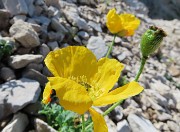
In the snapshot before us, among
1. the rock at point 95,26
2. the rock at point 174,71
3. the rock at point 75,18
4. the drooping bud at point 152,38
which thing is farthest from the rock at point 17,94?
the rock at point 174,71

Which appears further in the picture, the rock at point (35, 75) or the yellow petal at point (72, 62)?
the rock at point (35, 75)

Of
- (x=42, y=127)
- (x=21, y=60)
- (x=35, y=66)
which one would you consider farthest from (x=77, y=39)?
(x=42, y=127)

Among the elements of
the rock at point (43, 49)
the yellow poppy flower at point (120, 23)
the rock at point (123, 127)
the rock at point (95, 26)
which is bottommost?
the rock at point (95, 26)

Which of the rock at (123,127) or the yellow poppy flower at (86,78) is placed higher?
the yellow poppy flower at (86,78)

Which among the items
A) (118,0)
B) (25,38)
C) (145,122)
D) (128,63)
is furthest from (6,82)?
(118,0)

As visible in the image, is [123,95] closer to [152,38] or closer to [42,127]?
[152,38]

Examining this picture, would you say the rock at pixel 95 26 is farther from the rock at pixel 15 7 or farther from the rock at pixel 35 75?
the rock at pixel 35 75
